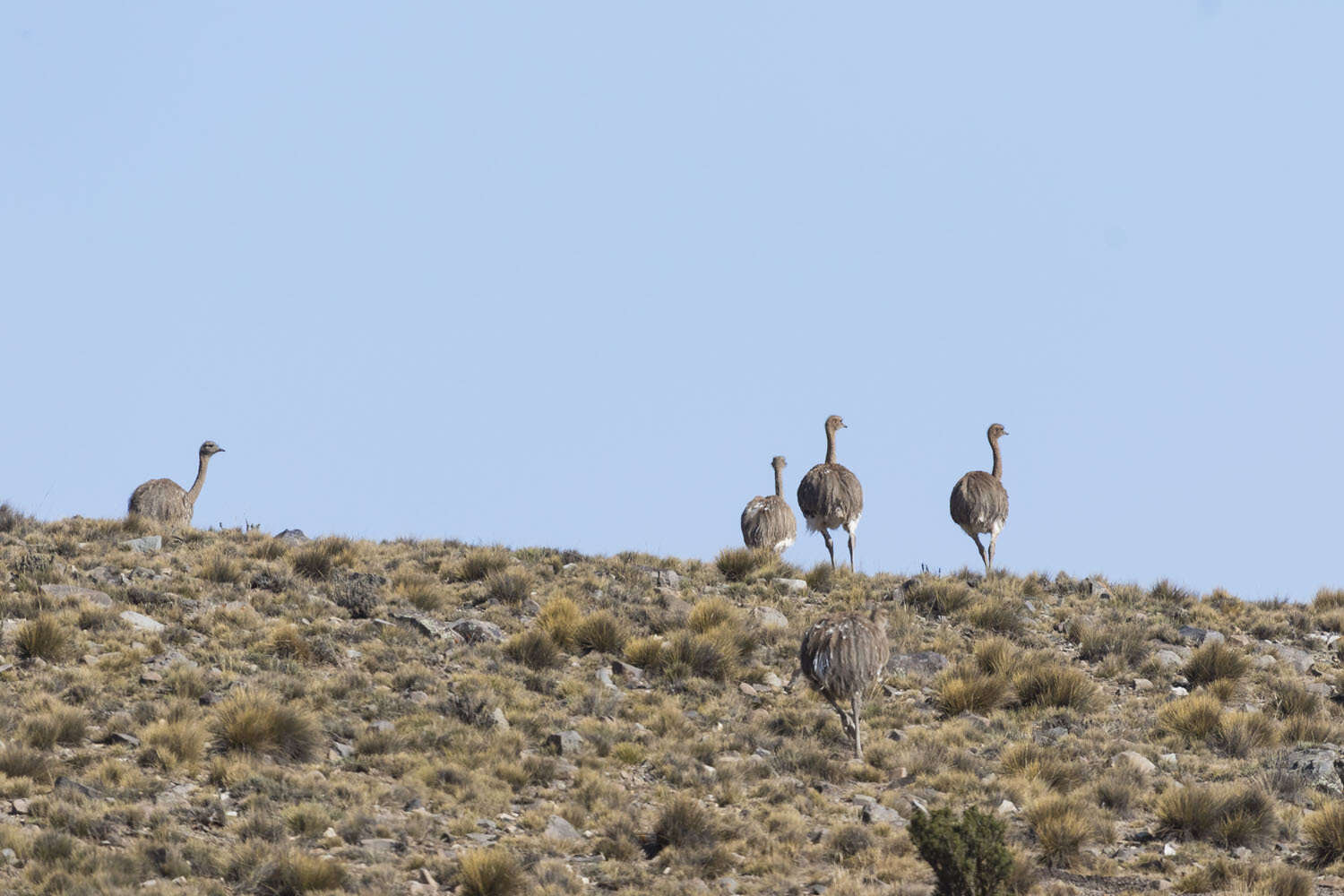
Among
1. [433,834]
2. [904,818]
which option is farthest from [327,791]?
[904,818]

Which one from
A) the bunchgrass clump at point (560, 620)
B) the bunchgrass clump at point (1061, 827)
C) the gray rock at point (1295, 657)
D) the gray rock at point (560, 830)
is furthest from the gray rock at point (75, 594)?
the gray rock at point (1295, 657)

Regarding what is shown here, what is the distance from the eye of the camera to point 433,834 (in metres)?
13.2

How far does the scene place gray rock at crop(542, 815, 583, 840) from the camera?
43.7 ft

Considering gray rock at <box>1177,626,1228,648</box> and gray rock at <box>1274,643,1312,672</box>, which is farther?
gray rock at <box>1177,626,1228,648</box>

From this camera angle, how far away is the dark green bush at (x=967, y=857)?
38.9ft

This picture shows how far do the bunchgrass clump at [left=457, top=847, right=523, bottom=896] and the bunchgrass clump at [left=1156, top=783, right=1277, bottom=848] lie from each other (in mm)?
6286

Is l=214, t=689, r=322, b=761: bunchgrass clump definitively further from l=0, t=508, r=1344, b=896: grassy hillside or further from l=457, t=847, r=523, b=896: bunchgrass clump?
l=457, t=847, r=523, b=896: bunchgrass clump

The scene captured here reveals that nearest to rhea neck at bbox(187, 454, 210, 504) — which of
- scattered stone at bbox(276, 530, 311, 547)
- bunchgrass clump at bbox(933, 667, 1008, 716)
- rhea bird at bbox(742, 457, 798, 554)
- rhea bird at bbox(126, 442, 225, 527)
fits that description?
rhea bird at bbox(126, 442, 225, 527)

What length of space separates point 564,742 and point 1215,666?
886cm

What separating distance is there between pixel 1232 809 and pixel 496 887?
278 inches

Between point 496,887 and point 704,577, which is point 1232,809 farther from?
point 704,577

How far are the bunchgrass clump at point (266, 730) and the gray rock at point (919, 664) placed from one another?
7.38 meters

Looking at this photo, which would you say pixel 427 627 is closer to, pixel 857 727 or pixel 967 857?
pixel 857 727

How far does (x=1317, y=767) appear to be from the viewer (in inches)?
630
